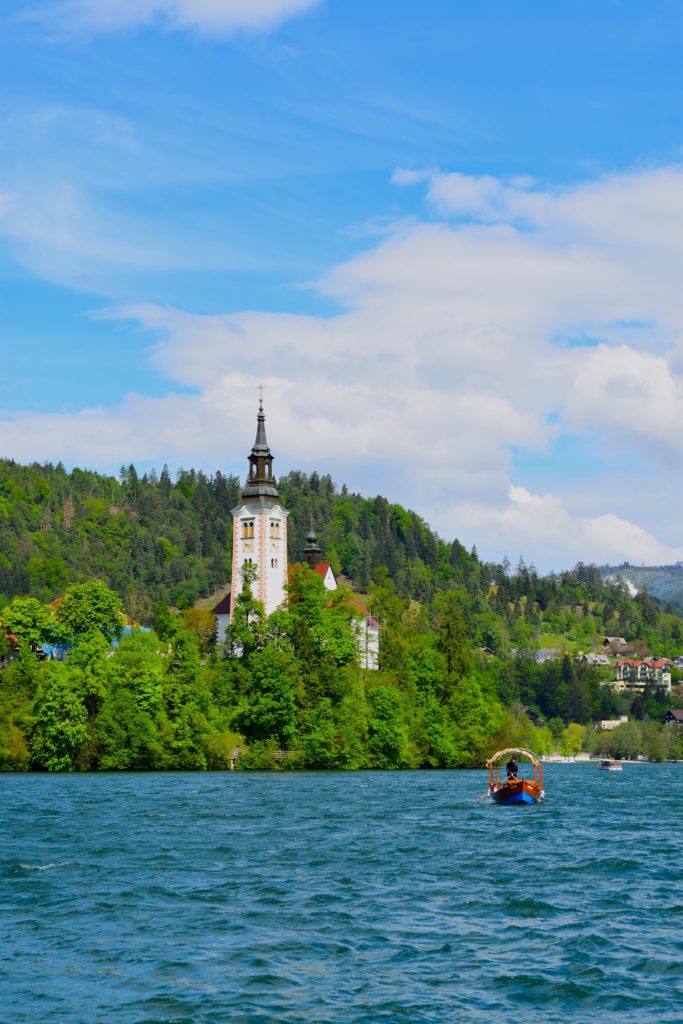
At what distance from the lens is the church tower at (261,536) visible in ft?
519

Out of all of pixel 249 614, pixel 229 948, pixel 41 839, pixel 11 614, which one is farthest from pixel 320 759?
pixel 229 948

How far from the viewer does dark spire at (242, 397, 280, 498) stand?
537 ft

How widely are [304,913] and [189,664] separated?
8882cm

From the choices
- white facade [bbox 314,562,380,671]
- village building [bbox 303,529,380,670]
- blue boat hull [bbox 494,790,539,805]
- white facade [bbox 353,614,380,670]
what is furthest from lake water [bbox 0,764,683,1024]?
village building [bbox 303,529,380,670]

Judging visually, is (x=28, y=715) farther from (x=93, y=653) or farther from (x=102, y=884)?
(x=102, y=884)

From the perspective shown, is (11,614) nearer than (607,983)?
No

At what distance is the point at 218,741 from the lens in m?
126

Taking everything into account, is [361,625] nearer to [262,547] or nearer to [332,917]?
[262,547]

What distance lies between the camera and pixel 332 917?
3969 cm

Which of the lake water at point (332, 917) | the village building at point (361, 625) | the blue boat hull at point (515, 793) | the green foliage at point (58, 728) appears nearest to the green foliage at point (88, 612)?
the village building at point (361, 625)

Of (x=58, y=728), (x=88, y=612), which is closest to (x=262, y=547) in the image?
(x=88, y=612)

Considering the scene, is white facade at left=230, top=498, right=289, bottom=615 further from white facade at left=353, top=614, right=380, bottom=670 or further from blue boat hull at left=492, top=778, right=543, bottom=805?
blue boat hull at left=492, top=778, right=543, bottom=805

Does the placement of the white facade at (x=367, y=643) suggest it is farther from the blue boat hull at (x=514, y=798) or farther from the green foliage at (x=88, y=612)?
the blue boat hull at (x=514, y=798)

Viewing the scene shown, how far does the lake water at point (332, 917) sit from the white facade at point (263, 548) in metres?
81.6
